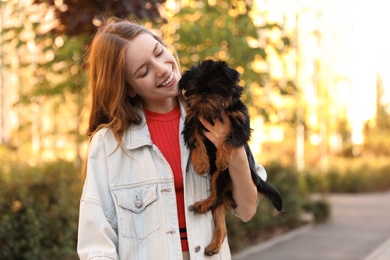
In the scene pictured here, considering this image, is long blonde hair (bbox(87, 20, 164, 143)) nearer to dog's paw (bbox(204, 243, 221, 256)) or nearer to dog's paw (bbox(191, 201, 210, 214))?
dog's paw (bbox(191, 201, 210, 214))

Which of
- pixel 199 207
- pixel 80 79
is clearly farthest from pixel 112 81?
pixel 80 79

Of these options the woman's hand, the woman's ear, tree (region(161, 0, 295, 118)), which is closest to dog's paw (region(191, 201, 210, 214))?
the woman's hand

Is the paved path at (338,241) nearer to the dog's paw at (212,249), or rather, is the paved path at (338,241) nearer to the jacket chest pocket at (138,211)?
the dog's paw at (212,249)

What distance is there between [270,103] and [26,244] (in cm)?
394

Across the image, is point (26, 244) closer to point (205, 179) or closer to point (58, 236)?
point (58, 236)

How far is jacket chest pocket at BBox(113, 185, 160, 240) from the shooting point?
253cm

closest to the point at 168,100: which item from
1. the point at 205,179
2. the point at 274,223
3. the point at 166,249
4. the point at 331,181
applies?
the point at 205,179

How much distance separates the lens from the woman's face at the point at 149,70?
8.50 feet

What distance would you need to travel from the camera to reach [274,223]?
12.1m

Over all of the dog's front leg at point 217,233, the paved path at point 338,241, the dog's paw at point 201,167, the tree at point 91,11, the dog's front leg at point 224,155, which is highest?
the tree at point 91,11

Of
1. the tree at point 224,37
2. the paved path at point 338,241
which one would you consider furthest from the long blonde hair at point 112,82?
the paved path at point 338,241

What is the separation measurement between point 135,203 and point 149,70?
1.62 ft

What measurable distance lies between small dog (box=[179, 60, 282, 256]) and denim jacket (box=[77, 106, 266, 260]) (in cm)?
5

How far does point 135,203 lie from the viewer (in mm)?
2543
